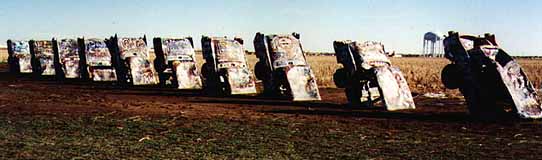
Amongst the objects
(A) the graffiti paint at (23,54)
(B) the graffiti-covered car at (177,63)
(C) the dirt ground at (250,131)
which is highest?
(A) the graffiti paint at (23,54)

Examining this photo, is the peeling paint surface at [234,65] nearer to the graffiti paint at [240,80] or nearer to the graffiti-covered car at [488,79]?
the graffiti paint at [240,80]

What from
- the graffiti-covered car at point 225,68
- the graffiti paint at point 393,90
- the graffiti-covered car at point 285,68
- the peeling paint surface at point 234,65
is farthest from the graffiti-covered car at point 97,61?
the graffiti paint at point 393,90

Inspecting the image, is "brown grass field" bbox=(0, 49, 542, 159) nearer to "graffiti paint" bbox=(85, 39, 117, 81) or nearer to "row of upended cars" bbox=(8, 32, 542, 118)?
"row of upended cars" bbox=(8, 32, 542, 118)

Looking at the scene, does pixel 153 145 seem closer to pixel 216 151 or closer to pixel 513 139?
pixel 216 151

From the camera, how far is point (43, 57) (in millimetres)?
28422

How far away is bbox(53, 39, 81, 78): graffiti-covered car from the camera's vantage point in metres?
26.3

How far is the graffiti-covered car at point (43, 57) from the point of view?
1109 inches

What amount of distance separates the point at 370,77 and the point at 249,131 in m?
5.25

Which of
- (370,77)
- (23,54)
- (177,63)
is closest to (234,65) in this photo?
(177,63)

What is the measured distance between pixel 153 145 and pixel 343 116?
492 cm

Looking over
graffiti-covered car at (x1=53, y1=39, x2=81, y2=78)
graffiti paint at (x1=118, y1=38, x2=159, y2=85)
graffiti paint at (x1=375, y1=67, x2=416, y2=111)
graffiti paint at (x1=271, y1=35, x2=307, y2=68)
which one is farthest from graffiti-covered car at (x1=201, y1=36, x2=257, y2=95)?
graffiti-covered car at (x1=53, y1=39, x2=81, y2=78)

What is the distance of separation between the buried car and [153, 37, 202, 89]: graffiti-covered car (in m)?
6.75

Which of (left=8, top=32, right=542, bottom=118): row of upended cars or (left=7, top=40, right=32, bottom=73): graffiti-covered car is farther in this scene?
(left=7, top=40, right=32, bottom=73): graffiti-covered car

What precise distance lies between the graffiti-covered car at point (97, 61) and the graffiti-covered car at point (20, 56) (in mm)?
6982
